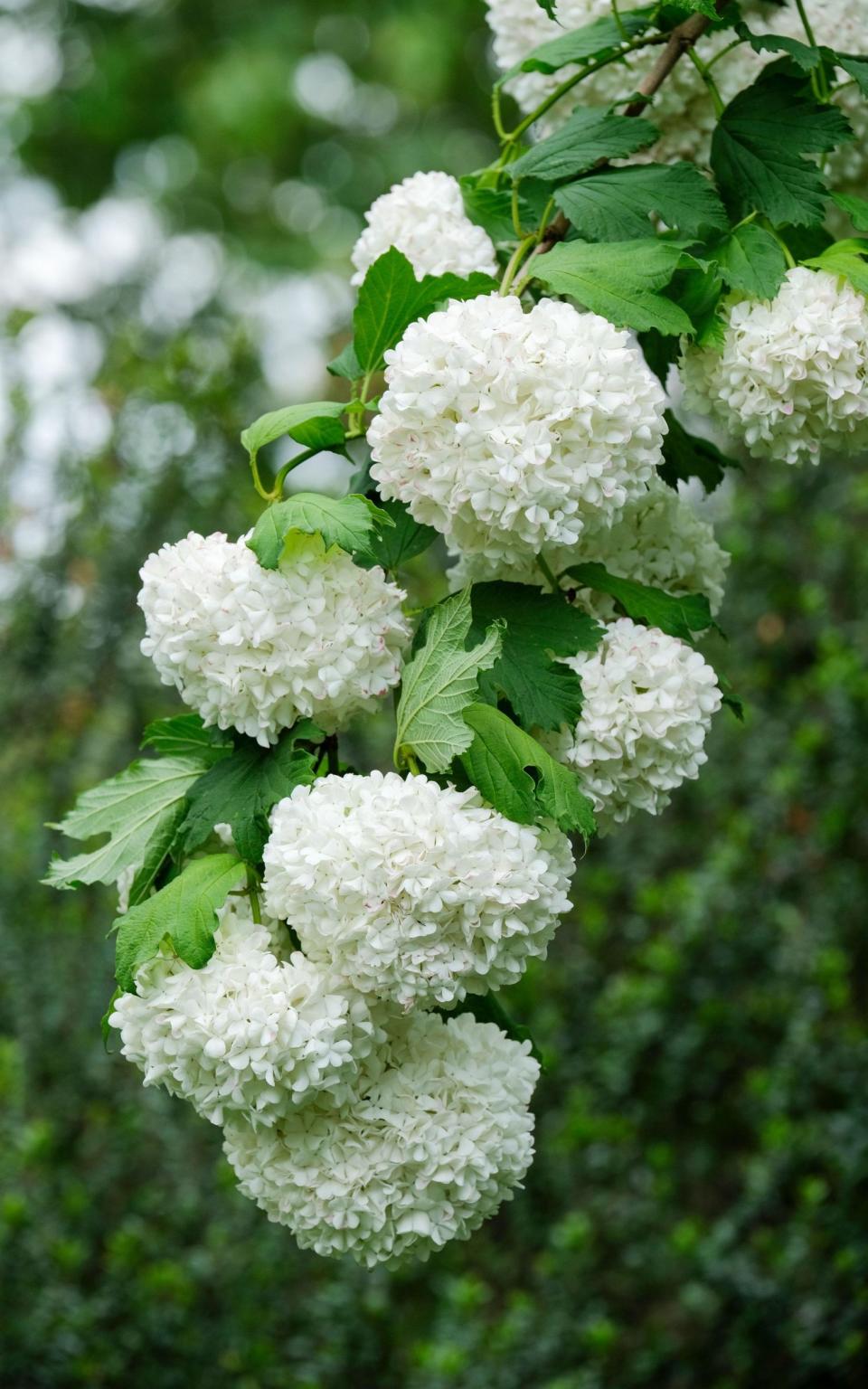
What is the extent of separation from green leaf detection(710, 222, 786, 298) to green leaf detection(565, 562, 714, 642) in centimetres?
30

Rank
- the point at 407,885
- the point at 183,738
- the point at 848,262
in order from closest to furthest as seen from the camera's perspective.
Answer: the point at 407,885 → the point at 848,262 → the point at 183,738

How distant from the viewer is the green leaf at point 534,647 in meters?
1.26

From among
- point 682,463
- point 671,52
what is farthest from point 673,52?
point 682,463

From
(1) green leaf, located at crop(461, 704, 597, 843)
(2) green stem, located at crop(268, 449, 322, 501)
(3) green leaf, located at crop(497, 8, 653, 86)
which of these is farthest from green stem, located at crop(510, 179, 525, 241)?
(1) green leaf, located at crop(461, 704, 597, 843)

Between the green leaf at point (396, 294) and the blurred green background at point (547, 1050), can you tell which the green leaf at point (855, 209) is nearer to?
the green leaf at point (396, 294)

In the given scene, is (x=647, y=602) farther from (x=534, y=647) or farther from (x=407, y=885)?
(x=407, y=885)

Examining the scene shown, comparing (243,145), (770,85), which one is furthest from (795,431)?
(243,145)

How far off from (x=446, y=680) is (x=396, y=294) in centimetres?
39

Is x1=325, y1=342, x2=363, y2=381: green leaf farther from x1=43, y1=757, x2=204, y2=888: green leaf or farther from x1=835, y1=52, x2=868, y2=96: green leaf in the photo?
x1=835, y1=52, x2=868, y2=96: green leaf

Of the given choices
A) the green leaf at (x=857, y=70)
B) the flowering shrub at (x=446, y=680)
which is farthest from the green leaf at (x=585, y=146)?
the green leaf at (x=857, y=70)

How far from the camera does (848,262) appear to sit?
1314mm

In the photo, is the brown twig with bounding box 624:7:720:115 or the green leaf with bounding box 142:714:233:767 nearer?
the green leaf with bounding box 142:714:233:767

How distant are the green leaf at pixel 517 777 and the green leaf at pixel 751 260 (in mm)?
491

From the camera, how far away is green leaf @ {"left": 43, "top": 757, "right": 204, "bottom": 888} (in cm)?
133
